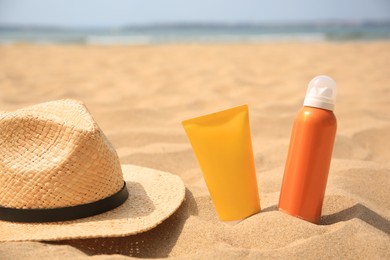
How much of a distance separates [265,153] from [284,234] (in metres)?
0.91

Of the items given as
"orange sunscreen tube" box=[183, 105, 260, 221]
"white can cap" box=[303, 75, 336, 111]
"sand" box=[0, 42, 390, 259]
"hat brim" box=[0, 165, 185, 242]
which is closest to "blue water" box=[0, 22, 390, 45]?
"sand" box=[0, 42, 390, 259]

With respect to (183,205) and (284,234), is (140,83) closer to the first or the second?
(183,205)

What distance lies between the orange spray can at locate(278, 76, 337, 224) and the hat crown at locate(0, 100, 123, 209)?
0.55m

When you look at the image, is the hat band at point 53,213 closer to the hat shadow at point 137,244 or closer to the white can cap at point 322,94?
the hat shadow at point 137,244

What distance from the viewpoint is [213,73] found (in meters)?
4.98

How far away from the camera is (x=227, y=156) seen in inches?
51.2

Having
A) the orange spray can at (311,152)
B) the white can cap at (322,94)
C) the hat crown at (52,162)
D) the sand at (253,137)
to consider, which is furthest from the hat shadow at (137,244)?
the white can cap at (322,94)

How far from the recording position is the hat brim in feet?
3.81

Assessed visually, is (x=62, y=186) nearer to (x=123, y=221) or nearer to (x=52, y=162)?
(x=52, y=162)

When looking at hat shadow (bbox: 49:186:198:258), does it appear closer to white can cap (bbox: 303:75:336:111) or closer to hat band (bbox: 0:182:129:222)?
hat band (bbox: 0:182:129:222)

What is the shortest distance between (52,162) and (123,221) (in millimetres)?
272

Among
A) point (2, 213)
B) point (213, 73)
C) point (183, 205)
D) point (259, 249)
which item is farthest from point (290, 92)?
point (2, 213)

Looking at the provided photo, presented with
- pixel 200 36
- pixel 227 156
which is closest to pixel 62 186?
pixel 227 156

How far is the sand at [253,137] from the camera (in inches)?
47.7
